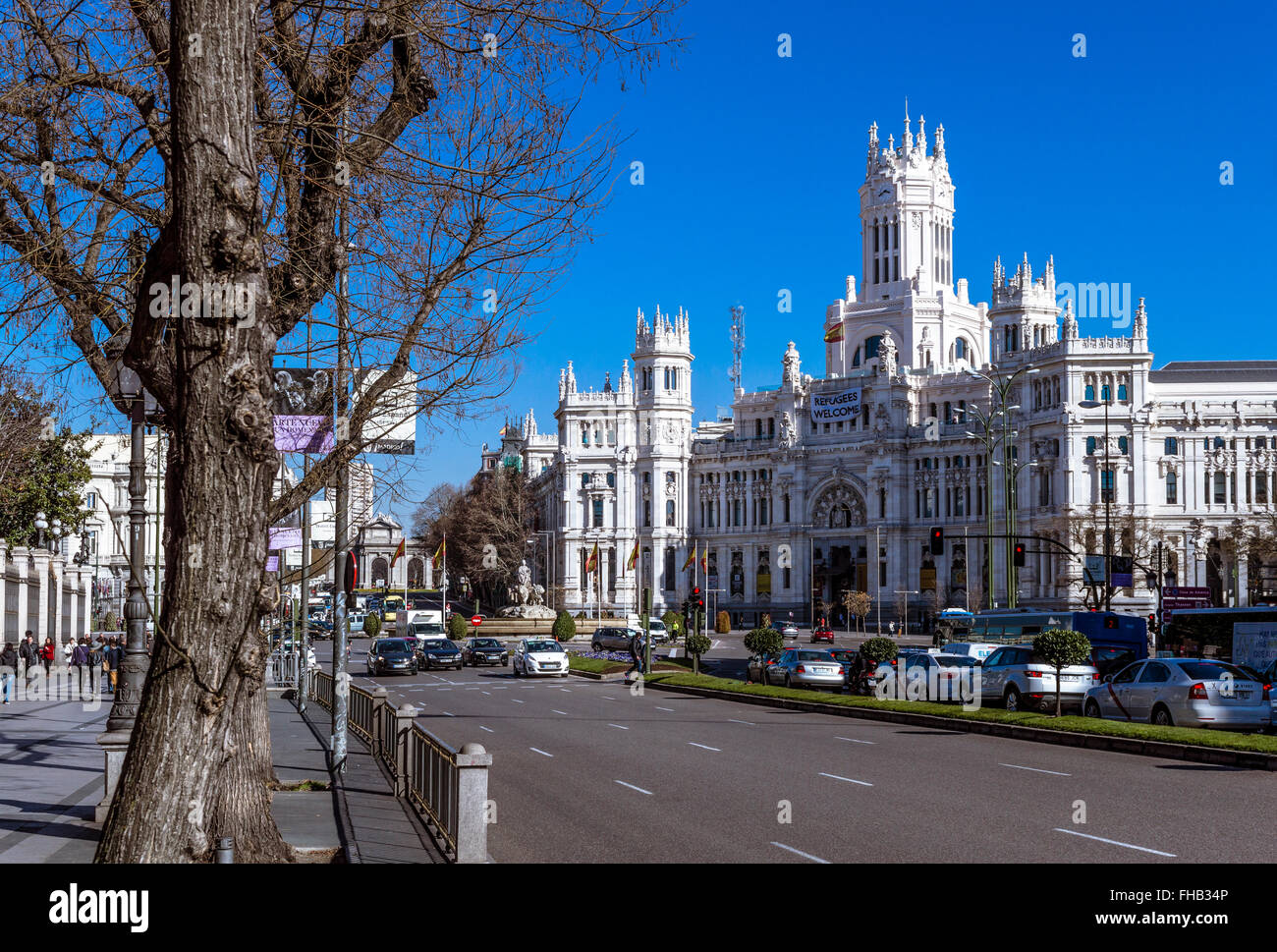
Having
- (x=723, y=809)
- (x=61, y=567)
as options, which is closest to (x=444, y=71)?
(x=723, y=809)

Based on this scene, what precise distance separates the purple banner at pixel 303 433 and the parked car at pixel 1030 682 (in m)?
21.6

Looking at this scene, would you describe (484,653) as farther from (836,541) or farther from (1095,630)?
(836,541)

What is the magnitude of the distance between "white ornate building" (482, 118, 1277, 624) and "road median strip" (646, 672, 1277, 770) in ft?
185

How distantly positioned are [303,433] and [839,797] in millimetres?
8047

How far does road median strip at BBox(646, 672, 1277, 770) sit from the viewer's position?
21047mm

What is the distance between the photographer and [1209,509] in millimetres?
92500

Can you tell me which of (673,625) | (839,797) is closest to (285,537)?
(839,797)

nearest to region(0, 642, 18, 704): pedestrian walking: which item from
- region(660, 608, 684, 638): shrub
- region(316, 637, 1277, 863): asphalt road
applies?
region(316, 637, 1277, 863): asphalt road

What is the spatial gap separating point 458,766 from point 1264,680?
2121 centimetres

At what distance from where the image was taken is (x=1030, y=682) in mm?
30906

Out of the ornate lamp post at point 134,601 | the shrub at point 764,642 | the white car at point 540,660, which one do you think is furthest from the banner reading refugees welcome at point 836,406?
the ornate lamp post at point 134,601

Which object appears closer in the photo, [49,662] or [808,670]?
[808,670]

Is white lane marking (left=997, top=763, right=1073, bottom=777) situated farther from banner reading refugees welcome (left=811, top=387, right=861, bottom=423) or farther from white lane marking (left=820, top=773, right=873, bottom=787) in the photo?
banner reading refugees welcome (left=811, top=387, right=861, bottom=423)

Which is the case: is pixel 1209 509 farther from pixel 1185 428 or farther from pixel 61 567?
pixel 61 567
